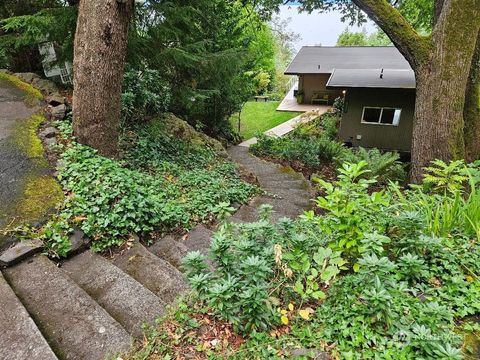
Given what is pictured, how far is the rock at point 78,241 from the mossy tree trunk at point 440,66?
6224 millimetres

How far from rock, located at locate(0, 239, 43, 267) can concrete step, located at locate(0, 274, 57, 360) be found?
538mm

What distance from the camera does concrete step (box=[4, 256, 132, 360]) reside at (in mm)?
1859

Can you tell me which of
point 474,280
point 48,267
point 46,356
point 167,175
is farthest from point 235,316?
point 167,175

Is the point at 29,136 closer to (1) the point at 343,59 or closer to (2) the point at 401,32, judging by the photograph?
(2) the point at 401,32

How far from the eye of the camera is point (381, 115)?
1234 cm

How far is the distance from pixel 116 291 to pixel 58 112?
370 centimetres

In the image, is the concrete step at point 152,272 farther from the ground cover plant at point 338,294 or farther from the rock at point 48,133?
the rock at point 48,133

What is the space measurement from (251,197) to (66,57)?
436 centimetres

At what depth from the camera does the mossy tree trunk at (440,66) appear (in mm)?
5410

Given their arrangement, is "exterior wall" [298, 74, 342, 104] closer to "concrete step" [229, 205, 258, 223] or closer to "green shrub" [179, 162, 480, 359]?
"concrete step" [229, 205, 258, 223]

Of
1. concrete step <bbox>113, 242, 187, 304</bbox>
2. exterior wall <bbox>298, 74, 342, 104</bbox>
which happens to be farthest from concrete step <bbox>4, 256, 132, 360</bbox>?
exterior wall <bbox>298, 74, 342, 104</bbox>

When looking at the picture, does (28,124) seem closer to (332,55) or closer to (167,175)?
→ (167,175)

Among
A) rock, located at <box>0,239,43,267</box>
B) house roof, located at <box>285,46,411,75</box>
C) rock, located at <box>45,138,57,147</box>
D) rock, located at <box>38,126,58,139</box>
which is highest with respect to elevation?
house roof, located at <box>285,46,411,75</box>

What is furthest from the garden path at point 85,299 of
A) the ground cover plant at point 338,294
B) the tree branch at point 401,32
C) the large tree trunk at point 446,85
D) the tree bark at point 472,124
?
the tree bark at point 472,124
